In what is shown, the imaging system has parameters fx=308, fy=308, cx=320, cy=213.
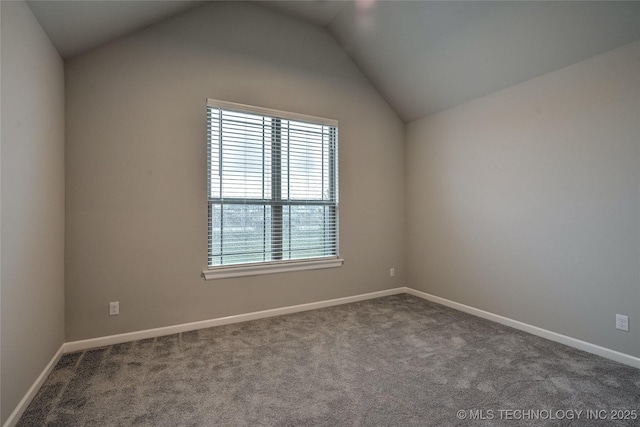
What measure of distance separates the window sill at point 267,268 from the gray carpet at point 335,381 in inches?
20.8

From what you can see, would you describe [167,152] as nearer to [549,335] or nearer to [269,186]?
[269,186]

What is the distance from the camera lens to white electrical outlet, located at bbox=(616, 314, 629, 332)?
2.33m

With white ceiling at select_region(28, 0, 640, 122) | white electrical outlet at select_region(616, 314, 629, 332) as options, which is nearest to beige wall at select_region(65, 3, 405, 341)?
white ceiling at select_region(28, 0, 640, 122)

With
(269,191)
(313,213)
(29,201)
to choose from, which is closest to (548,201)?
(313,213)

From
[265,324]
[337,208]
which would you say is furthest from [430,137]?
[265,324]

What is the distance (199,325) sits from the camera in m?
3.01

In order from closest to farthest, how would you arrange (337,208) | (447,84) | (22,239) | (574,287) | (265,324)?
(22,239)
(574,287)
(265,324)
(447,84)
(337,208)

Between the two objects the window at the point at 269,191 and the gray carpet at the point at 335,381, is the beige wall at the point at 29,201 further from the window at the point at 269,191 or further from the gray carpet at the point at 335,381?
the window at the point at 269,191

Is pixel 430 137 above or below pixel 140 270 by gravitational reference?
above

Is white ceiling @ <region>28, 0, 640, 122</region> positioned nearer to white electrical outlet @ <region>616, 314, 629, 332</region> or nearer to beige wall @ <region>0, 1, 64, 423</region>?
beige wall @ <region>0, 1, 64, 423</region>

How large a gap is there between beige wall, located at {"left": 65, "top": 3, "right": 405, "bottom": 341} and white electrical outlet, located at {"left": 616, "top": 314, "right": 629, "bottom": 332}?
2494 millimetres

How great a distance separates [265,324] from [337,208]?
5.17 ft

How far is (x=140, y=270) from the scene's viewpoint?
2775 millimetres

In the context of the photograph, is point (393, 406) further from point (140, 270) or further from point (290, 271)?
point (140, 270)
